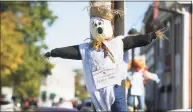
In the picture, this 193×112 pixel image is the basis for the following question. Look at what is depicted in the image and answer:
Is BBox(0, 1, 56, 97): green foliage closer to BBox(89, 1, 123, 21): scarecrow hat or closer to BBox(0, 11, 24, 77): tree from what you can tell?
BBox(0, 11, 24, 77): tree

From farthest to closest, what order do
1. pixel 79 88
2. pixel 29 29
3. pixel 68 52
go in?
pixel 79 88 → pixel 29 29 → pixel 68 52

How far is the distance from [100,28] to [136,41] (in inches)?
17.2

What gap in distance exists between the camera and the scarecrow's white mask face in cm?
684

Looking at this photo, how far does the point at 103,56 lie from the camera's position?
22.1 feet

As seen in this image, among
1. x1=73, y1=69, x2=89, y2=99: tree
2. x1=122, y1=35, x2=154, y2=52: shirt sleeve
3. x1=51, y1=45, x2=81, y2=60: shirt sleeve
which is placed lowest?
x1=51, y1=45, x2=81, y2=60: shirt sleeve

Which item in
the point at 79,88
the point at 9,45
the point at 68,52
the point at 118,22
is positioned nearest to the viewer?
the point at 68,52

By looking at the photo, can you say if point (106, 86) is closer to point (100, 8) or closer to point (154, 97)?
point (100, 8)

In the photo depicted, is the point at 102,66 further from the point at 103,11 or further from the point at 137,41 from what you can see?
the point at 103,11

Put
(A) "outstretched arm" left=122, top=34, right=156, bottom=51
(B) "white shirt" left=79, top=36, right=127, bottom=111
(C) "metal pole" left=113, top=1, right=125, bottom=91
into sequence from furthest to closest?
(C) "metal pole" left=113, top=1, right=125, bottom=91 → (A) "outstretched arm" left=122, top=34, right=156, bottom=51 → (B) "white shirt" left=79, top=36, right=127, bottom=111

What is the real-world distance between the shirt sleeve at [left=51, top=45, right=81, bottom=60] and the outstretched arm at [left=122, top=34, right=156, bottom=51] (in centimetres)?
57

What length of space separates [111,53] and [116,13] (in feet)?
1.67

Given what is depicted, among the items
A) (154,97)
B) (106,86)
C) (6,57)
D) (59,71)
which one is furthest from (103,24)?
(59,71)

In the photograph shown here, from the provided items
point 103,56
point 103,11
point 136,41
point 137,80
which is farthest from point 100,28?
point 137,80

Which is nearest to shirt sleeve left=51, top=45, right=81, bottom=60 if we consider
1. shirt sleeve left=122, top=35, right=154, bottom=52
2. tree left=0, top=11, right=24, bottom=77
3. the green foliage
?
shirt sleeve left=122, top=35, right=154, bottom=52
